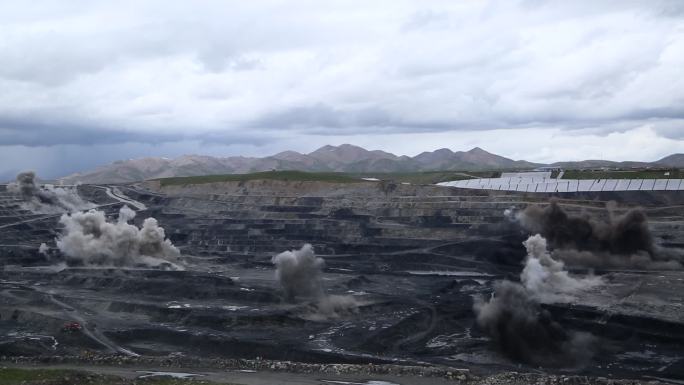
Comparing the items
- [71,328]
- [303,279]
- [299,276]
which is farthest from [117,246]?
[71,328]

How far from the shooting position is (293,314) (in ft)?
175

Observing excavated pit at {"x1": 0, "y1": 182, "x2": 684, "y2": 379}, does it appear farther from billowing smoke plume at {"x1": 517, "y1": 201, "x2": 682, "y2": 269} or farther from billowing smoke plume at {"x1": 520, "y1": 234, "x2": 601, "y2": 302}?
billowing smoke plume at {"x1": 517, "y1": 201, "x2": 682, "y2": 269}

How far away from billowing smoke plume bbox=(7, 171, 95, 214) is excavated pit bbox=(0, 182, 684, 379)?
3.23 m

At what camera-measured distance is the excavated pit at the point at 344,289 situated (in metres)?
45.0

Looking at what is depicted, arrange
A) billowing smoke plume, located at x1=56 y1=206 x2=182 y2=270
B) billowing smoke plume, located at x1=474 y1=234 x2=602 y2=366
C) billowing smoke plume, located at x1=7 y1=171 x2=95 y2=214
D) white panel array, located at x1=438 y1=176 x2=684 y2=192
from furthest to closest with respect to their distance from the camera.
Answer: billowing smoke plume, located at x1=7 y1=171 x2=95 y2=214 → white panel array, located at x1=438 y1=176 x2=684 y2=192 → billowing smoke plume, located at x1=56 y1=206 x2=182 y2=270 → billowing smoke plume, located at x1=474 y1=234 x2=602 y2=366

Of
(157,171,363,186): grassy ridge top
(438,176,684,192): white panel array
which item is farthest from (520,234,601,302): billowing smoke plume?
(157,171,363,186): grassy ridge top

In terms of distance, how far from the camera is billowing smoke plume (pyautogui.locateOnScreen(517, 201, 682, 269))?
69938 millimetres

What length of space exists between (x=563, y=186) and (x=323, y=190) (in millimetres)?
39226

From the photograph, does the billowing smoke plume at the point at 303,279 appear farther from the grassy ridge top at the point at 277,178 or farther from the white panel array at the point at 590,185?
the grassy ridge top at the point at 277,178

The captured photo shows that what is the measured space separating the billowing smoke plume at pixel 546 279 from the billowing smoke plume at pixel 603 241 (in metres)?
6.64

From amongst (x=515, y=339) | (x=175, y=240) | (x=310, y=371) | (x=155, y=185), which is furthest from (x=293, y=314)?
(x=155, y=185)

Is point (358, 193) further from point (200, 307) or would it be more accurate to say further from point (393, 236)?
point (200, 307)

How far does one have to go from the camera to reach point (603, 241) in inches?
2908

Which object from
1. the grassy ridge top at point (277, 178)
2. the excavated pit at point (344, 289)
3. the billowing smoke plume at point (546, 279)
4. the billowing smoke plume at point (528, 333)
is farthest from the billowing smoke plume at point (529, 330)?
the grassy ridge top at point (277, 178)
